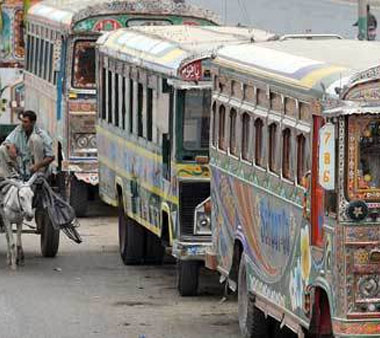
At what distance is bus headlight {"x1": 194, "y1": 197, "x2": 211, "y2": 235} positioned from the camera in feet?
57.9

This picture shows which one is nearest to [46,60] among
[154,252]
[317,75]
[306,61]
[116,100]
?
[116,100]

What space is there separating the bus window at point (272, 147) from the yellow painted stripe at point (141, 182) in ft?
11.6

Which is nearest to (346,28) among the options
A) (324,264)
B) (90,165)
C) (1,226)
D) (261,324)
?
(90,165)

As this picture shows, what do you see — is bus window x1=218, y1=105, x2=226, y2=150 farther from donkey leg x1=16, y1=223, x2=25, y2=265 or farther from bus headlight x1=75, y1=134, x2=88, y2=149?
bus headlight x1=75, y1=134, x2=88, y2=149

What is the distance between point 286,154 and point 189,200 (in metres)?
3.97

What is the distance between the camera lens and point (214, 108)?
16703 millimetres

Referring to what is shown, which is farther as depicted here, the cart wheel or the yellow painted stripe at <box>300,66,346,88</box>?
the cart wheel

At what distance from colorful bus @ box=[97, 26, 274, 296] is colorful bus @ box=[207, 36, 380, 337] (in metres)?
1.03

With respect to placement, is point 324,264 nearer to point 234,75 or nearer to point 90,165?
point 234,75

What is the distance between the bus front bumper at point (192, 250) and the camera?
17.6 metres

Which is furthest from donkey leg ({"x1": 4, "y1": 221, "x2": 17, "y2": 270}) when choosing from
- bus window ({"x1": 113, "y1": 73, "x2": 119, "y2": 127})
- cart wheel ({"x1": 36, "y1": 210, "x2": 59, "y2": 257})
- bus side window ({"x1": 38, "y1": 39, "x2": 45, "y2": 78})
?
bus side window ({"x1": 38, "y1": 39, "x2": 45, "y2": 78})

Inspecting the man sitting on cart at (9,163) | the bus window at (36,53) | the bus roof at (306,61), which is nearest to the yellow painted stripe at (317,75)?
the bus roof at (306,61)

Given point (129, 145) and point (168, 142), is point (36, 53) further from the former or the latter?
point (168, 142)

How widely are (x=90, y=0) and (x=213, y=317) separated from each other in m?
13.7
